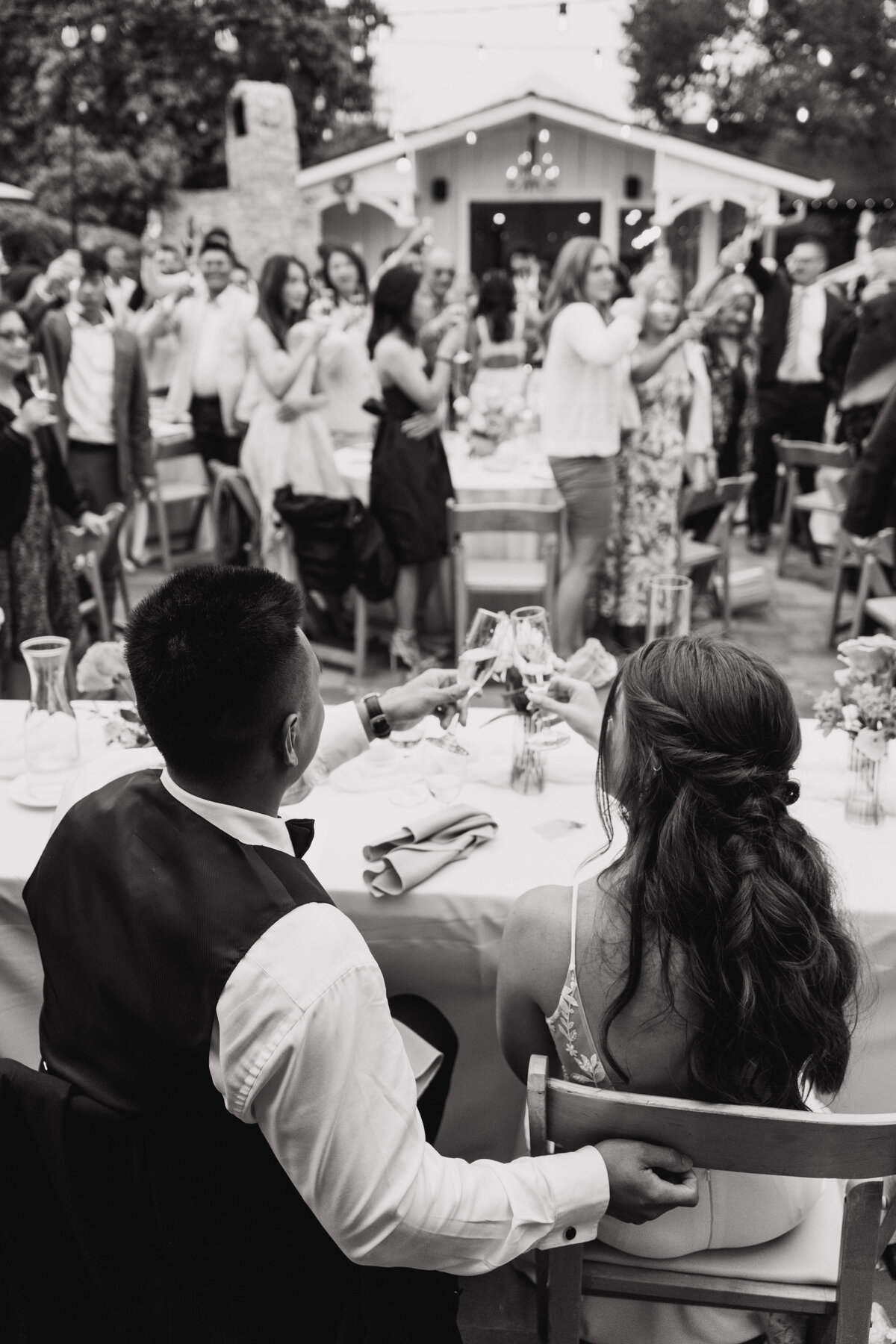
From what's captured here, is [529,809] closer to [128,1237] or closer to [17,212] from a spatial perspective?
[128,1237]

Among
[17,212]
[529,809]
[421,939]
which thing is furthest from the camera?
[17,212]

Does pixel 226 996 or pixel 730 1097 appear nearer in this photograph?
pixel 226 996

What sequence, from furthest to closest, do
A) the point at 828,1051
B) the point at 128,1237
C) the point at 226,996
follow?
the point at 828,1051, the point at 128,1237, the point at 226,996

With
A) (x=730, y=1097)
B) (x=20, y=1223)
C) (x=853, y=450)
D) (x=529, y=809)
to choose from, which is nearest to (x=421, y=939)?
(x=529, y=809)

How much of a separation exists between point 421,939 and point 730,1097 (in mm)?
681

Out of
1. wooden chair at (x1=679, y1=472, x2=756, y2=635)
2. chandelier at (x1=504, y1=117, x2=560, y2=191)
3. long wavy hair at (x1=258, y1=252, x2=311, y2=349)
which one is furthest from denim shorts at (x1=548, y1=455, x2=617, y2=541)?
chandelier at (x1=504, y1=117, x2=560, y2=191)

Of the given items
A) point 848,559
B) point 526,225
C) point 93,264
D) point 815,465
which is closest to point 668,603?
point 848,559

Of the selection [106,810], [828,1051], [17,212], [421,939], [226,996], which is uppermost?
[17,212]

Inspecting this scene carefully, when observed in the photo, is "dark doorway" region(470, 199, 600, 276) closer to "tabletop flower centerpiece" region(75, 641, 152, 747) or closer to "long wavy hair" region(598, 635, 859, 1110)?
"tabletop flower centerpiece" region(75, 641, 152, 747)

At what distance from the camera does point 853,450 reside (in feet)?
18.9

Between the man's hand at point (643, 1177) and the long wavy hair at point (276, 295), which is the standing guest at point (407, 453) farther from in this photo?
the man's hand at point (643, 1177)

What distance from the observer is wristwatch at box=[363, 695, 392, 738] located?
215 cm

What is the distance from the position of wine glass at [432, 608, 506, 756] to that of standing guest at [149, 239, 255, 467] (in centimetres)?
429

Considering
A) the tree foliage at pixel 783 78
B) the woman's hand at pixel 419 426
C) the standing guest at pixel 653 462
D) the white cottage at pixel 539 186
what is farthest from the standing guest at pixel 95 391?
the tree foliage at pixel 783 78
